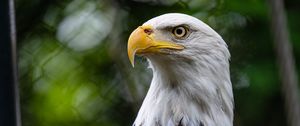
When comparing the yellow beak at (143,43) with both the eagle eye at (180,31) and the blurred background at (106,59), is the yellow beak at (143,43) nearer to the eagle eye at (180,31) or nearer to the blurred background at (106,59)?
the eagle eye at (180,31)

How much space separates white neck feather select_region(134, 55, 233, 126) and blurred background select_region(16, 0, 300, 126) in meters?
0.83

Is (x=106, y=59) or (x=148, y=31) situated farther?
(x=106, y=59)

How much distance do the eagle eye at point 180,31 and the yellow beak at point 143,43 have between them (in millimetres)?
28

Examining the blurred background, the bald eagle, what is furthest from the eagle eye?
the blurred background

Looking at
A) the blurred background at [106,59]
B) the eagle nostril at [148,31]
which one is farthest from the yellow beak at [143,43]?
the blurred background at [106,59]

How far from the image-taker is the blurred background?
9.95ft

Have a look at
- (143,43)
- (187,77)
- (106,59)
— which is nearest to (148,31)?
(143,43)

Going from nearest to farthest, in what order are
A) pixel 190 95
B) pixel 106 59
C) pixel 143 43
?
pixel 143 43
pixel 190 95
pixel 106 59

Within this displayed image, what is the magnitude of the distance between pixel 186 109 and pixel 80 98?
1.00 meters

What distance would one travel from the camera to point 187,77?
2203 millimetres

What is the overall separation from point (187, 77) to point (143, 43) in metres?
0.19

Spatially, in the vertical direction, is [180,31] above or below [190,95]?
above

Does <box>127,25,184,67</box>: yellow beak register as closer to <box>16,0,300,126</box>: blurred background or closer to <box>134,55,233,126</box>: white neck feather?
<box>134,55,233,126</box>: white neck feather

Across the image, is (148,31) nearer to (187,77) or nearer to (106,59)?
(187,77)
